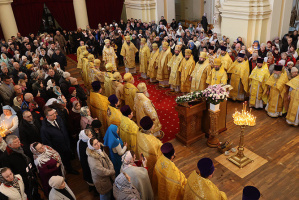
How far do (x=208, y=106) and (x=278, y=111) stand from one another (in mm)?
2417

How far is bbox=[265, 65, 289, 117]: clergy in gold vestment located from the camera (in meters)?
6.86

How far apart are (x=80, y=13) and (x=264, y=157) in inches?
602

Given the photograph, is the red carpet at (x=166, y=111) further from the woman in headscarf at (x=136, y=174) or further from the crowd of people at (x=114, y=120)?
the woman in headscarf at (x=136, y=174)

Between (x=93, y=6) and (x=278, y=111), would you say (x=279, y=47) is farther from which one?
(x=93, y=6)

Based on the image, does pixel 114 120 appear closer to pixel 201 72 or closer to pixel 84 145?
pixel 84 145

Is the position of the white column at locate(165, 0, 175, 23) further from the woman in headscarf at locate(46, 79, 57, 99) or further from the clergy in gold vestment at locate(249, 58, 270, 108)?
the woman in headscarf at locate(46, 79, 57, 99)

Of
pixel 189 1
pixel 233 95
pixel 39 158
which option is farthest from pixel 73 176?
pixel 189 1

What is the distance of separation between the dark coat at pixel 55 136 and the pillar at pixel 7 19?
42.2 feet

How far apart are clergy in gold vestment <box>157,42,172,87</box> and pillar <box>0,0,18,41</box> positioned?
1076 cm

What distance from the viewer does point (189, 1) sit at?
21359 millimetres

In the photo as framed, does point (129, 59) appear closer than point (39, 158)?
No

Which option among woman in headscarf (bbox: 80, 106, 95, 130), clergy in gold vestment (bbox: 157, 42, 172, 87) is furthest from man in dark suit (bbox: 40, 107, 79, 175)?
clergy in gold vestment (bbox: 157, 42, 172, 87)

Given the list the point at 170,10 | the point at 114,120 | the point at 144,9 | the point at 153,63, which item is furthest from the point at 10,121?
the point at 170,10

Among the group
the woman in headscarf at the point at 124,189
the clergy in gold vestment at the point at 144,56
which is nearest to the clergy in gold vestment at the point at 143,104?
the woman in headscarf at the point at 124,189
